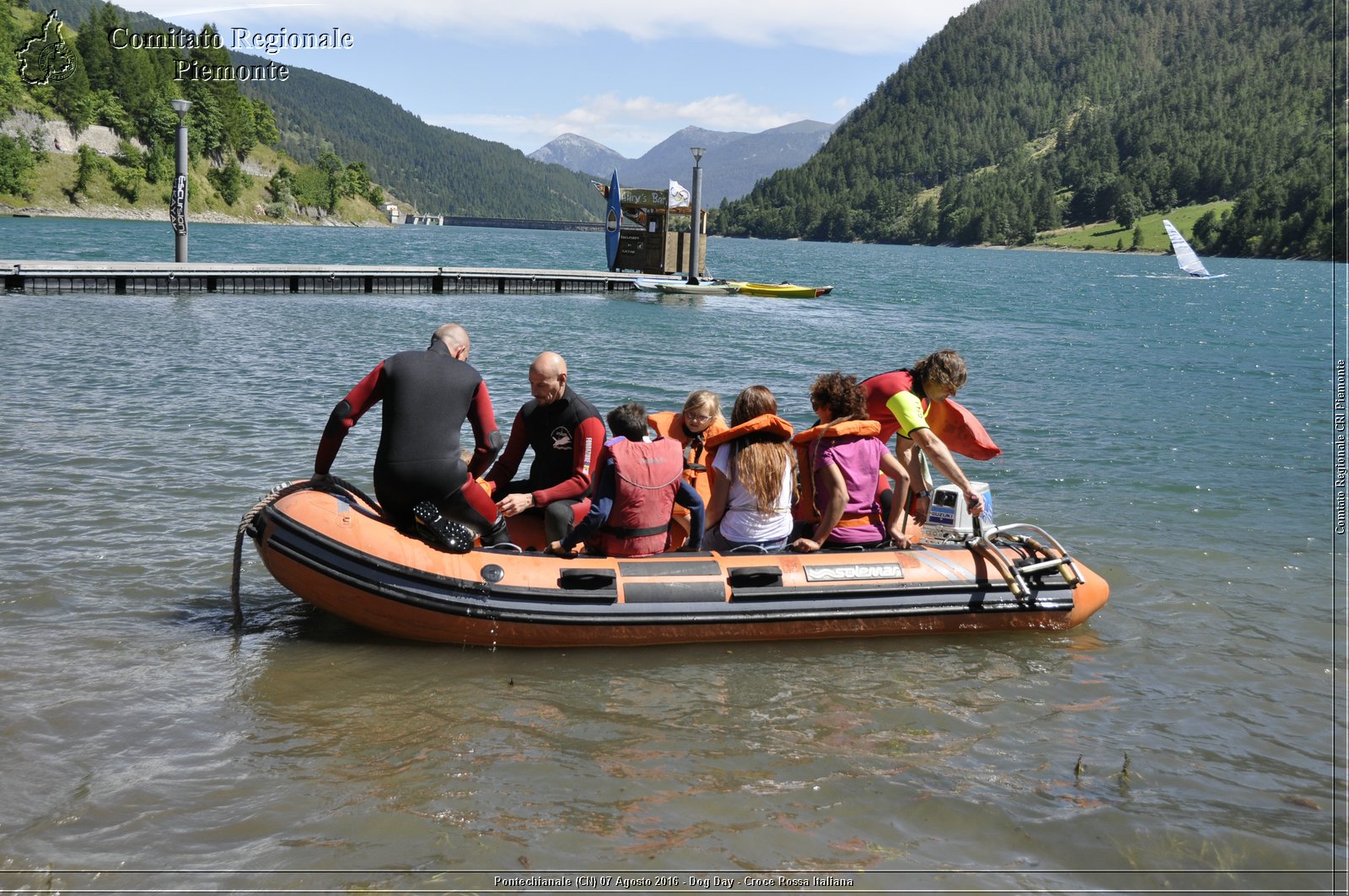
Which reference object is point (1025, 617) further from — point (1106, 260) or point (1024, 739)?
point (1106, 260)

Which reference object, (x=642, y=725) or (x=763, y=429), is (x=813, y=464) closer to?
(x=763, y=429)

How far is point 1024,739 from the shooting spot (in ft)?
20.6

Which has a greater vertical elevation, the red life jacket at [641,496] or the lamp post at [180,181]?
the lamp post at [180,181]

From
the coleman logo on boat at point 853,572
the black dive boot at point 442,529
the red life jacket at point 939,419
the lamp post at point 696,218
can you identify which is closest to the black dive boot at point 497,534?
the black dive boot at point 442,529

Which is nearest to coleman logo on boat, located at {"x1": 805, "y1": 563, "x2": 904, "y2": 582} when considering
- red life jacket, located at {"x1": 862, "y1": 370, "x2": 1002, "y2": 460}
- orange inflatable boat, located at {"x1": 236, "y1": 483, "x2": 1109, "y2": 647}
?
orange inflatable boat, located at {"x1": 236, "y1": 483, "x2": 1109, "y2": 647}

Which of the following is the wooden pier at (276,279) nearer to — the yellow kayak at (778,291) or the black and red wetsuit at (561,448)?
the yellow kayak at (778,291)

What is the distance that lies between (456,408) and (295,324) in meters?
23.9

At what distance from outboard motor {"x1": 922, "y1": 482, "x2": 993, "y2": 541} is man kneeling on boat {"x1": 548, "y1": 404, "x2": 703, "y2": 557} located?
206 centimetres

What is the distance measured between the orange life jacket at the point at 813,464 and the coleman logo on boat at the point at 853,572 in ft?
1.22

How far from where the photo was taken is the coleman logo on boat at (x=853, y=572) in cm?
753

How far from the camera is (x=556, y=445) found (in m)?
7.43

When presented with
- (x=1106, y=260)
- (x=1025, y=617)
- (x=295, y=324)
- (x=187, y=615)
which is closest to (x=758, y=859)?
(x=1025, y=617)

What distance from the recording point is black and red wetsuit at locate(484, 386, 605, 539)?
7270mm

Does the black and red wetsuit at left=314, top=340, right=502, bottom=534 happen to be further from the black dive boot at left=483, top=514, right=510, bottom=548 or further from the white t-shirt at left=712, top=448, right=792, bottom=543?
the white t-shirt at left=712, top=448, right=792, bottom=543
